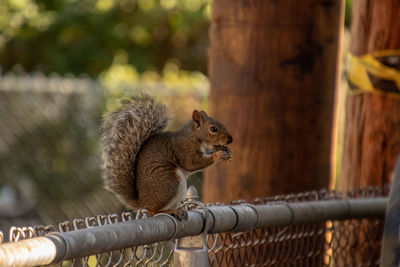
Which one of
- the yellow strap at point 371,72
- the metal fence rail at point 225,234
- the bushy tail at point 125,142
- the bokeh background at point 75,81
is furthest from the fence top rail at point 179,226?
the bokeh background at point 75,81

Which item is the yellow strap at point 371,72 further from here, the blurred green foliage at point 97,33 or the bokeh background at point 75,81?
the blurred green foliage at point 97,33

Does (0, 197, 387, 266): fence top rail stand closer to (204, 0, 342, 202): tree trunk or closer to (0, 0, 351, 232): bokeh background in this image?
(204, 0, 342, 202): tree trunk

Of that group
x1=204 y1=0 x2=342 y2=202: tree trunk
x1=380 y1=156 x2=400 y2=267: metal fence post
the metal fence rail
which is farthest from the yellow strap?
x1=380 y1=156 x2=400 y2=267: metal fence post

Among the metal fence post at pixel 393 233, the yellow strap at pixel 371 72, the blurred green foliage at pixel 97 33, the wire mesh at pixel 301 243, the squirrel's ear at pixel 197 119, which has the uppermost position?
the blurred green foliage at pixel 97 33

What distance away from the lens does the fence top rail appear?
1426mm

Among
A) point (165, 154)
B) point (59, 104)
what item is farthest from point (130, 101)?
point (59, 104)

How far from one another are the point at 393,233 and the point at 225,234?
1.66 feet

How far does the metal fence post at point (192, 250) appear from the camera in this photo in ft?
6.10

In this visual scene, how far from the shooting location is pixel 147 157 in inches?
88.2

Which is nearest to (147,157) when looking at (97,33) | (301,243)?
(301,243)

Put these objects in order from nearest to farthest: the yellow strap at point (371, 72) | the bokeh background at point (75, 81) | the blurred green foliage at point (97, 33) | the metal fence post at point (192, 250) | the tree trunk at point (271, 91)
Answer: the metal fence post at point (192, 250) < the tree trunk at point (271, 91) < the yellow strap at point (371, 72) < the bokeh background at point (75, 81) < the blurred green foliage at point (97, 33)

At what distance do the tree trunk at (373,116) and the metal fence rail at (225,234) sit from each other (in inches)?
18.5

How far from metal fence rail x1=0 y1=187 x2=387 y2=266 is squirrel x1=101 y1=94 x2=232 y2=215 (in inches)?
5.0

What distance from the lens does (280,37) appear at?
295cm
